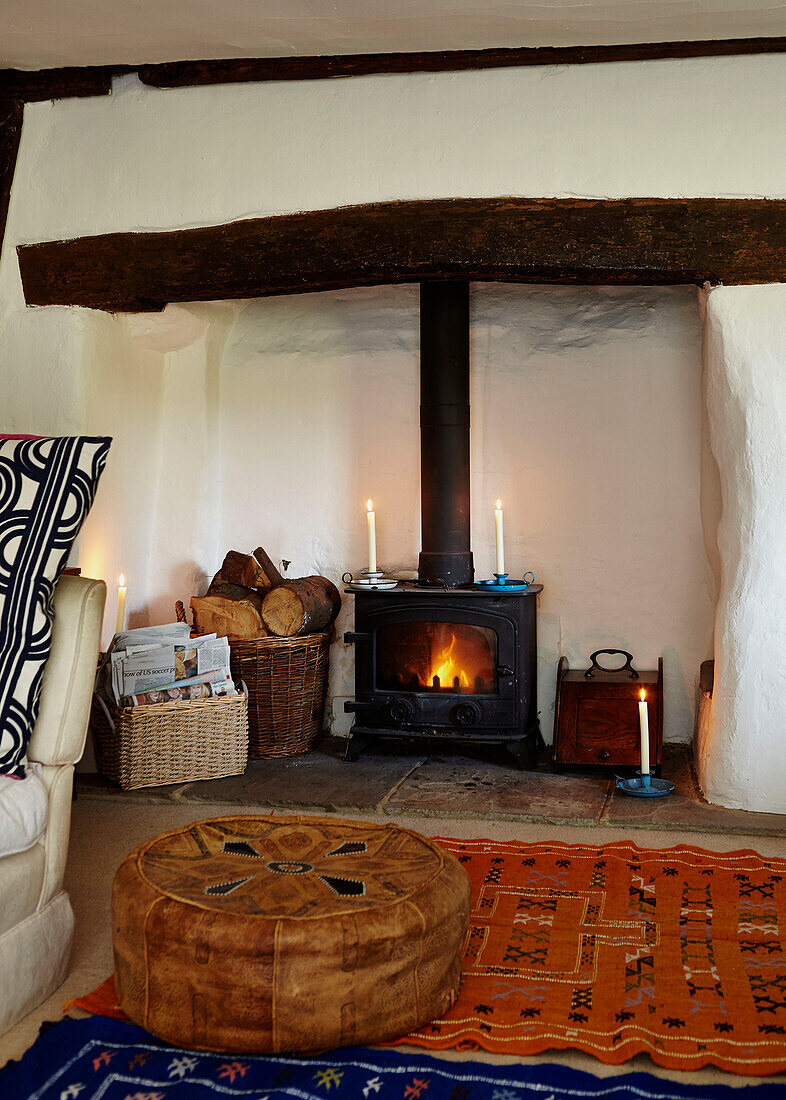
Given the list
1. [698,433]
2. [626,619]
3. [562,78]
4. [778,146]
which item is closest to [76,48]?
[562,78]

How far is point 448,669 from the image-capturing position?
333 cm

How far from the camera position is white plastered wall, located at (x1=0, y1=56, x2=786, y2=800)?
277 centimetres

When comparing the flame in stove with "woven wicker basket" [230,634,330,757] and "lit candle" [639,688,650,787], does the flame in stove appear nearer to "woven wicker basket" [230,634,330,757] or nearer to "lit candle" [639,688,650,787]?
"woven wicker basket" [230,634,330,757]

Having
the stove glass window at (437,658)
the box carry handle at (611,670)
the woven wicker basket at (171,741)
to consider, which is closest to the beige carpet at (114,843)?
the woven wicker basket at (171,741)

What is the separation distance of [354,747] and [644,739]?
982 mm

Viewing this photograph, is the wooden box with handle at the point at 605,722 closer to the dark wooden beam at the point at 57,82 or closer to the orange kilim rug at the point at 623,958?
the orange kilim rug at the point at 623,958

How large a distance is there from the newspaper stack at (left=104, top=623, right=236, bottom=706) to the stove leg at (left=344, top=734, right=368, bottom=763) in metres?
0.45

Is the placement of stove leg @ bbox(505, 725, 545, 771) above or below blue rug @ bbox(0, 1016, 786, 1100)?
above

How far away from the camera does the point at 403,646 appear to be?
133 inches

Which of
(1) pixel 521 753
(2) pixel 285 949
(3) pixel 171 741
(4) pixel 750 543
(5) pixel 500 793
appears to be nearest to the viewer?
(2) pixel 285 949

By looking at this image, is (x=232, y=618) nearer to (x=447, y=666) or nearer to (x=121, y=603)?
(x=121, y=603)

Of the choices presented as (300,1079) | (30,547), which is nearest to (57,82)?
(30,547)

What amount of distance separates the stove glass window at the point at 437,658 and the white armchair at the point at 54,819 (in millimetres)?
1533

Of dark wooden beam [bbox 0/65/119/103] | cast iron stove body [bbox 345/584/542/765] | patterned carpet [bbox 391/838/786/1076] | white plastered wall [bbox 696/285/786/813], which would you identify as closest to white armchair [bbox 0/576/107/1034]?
patterned carpet [bbox 391/838/786/1076]
